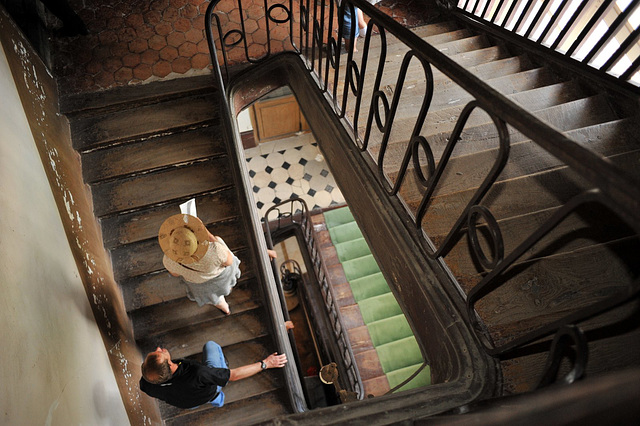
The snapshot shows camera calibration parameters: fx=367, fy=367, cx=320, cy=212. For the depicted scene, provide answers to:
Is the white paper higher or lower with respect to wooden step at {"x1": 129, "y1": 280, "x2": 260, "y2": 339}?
higher

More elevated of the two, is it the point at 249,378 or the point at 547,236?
the point at 547,236

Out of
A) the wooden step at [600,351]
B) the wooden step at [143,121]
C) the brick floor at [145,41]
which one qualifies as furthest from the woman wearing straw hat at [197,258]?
the brick floor at [145,41]

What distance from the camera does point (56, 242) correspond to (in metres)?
2.33

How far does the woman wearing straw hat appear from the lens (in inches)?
93.8

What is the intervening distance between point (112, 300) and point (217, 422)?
1363mm

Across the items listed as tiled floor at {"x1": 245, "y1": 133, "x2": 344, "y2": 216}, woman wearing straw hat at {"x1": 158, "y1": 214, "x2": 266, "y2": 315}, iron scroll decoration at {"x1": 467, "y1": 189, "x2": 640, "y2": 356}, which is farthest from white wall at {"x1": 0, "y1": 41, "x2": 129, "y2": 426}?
tiled floor at {"x1": 245, "y1": 133, "x2": 344, "y2": 216}

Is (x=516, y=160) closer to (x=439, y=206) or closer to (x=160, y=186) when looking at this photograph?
(x=439, y=206)

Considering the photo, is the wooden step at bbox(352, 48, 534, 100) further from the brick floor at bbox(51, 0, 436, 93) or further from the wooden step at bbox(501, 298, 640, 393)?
the wooden step at bbox(501, 298, 640, 393)

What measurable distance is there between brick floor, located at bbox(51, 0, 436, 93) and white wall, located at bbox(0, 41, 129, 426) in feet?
4.04

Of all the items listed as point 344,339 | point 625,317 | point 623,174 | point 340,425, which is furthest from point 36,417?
point 344,339

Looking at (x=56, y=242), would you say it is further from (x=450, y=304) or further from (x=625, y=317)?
(x=625, y=317)

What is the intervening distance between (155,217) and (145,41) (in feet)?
6.37

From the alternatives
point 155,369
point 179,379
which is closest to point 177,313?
point 179,379

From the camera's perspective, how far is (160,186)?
345cm
